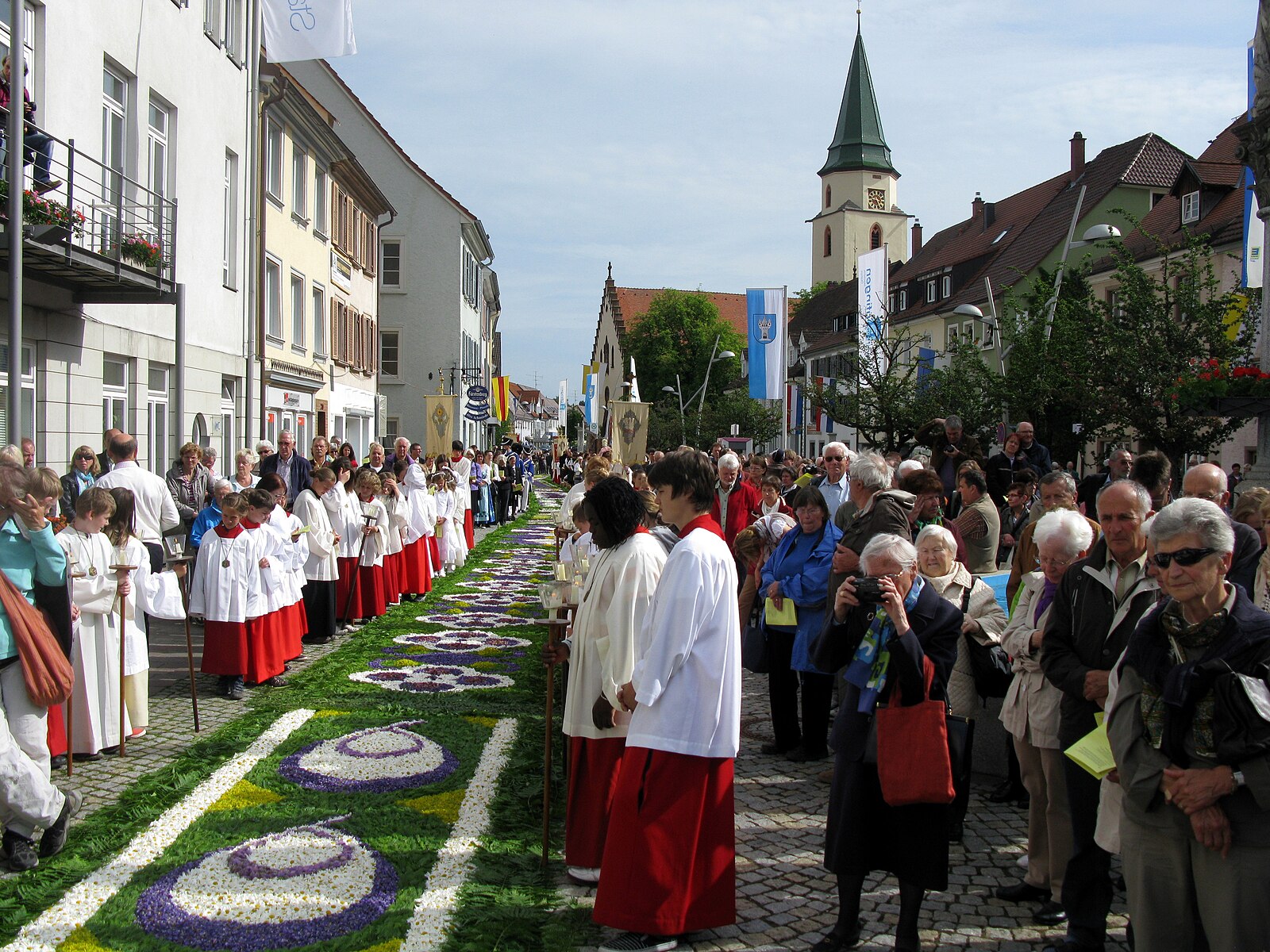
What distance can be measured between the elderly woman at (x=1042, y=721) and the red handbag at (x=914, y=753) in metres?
0.76

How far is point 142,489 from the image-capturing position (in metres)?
10.0

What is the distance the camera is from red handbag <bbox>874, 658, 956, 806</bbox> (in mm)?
4266

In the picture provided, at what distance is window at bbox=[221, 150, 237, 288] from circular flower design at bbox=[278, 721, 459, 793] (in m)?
14.7

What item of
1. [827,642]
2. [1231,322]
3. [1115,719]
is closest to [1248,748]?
[1115,719]

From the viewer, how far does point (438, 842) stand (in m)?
5.82

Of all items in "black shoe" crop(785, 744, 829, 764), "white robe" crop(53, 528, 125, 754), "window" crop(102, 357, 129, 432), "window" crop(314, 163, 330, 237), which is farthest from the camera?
"window" crop(314, 163, 330, 237)

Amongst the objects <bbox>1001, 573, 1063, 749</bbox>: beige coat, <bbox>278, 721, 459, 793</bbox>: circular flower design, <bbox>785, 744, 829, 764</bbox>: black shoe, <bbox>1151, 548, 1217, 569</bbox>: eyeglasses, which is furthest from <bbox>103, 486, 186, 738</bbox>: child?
<bbox>1151, 548, 1217, 569</bbox>: eyeglasses

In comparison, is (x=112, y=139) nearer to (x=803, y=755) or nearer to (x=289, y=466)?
(x=289, y=466)

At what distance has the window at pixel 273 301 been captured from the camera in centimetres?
2376

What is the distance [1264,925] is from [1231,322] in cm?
1497

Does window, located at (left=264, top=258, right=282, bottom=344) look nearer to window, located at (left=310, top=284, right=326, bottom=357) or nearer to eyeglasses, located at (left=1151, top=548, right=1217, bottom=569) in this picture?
window, located at (left=310, top=284, right=326, bottom=357)

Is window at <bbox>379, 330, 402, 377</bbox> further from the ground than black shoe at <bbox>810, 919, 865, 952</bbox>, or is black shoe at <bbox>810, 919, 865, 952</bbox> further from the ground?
window at <bbox>379, 330, 402, 377</bbox>

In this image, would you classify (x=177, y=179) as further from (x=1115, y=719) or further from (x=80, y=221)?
(x=1115, y=719)

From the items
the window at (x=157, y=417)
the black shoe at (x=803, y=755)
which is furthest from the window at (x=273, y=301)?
the black shoe at (x=803, y=755)
